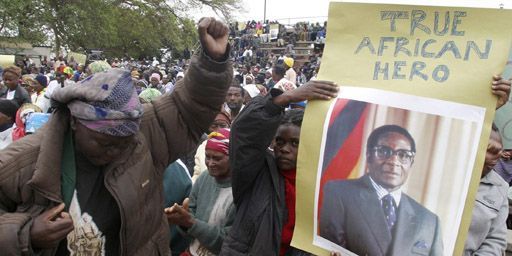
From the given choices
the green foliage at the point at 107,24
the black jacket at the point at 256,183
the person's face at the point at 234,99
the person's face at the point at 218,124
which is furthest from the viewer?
the green foliage at the point at 107,24

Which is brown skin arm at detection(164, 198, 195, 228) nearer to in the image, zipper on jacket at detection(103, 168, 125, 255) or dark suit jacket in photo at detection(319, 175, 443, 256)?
zipper on jacket at detection(103, 168, 125, 255)

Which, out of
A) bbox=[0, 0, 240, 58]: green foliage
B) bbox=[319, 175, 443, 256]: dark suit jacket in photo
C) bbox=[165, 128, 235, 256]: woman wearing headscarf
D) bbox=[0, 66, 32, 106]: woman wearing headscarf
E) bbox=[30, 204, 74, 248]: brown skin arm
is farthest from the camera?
bbox=[0, 0, 240, 58]: green foliage

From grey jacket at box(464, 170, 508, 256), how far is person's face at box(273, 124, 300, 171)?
830 millimetres

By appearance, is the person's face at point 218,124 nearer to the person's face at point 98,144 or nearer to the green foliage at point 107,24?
the person's face at point 98,144

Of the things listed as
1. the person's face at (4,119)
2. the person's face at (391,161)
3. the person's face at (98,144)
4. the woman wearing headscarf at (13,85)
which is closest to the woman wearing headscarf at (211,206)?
the person's face at (98,144)

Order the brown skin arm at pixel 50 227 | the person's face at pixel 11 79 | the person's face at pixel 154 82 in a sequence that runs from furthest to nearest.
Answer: the person's face at pixel 154 82
the person's face at pixel 11 79
the brown skin arm at pixel 50 227

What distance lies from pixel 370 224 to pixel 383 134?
0.30 meters

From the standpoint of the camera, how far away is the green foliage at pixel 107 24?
2108cm

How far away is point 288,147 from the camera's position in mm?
1927

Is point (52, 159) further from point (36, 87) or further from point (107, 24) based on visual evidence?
point (107, 24)

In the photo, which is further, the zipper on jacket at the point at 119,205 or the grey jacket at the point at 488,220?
the grey jacket at the point at 488,220

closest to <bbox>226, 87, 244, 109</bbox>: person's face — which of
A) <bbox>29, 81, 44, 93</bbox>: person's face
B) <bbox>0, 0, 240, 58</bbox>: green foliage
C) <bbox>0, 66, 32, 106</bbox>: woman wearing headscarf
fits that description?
<bbox>0, 66, 32, 106</bbox>: woman wearing headscarf

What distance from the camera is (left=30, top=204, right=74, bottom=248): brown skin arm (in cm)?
143

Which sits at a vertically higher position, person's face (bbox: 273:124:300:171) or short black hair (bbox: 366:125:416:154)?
short black hair (bbox: 366:125:416:154)
